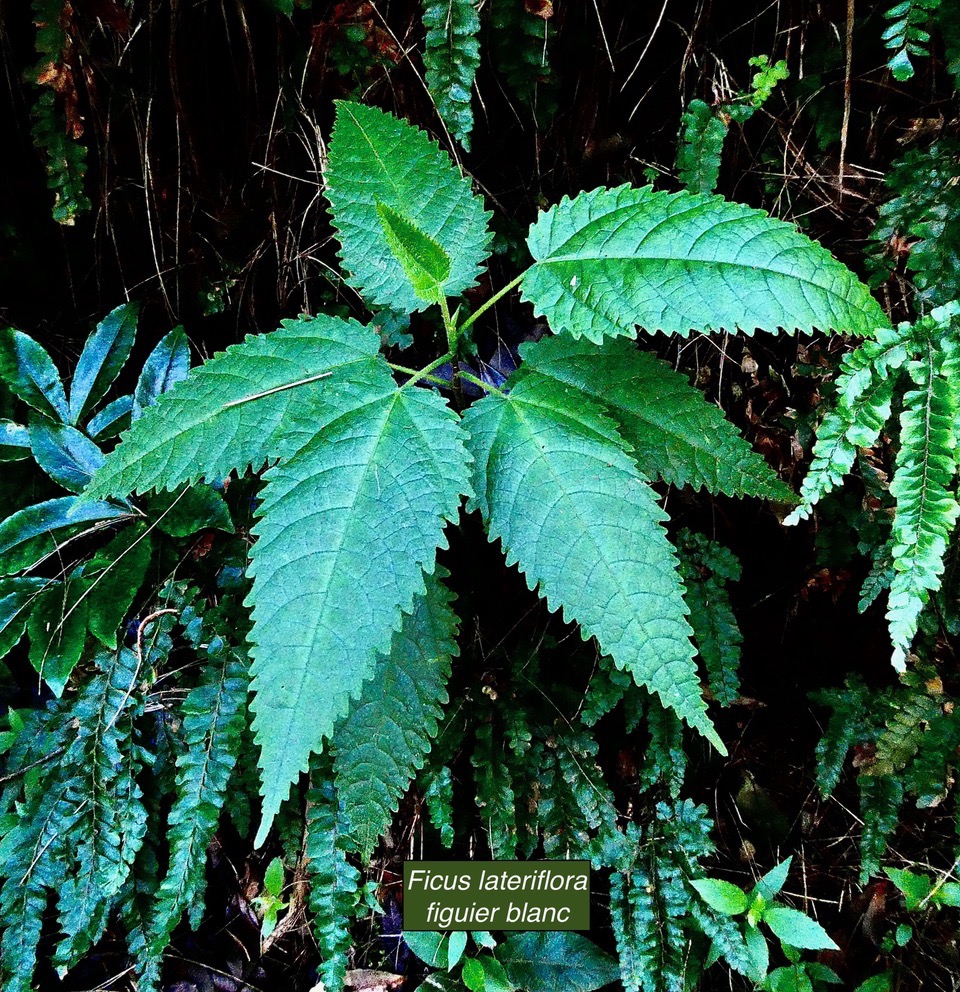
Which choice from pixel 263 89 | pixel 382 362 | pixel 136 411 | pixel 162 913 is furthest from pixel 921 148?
pixel 162 913

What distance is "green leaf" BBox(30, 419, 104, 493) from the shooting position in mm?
2340

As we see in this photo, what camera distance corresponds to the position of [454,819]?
2.36m

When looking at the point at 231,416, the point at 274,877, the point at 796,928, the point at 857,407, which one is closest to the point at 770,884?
the point at 796,928

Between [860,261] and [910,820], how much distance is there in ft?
6.13

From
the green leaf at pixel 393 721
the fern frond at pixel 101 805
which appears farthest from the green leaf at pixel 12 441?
the green leaf at pixel 393 721

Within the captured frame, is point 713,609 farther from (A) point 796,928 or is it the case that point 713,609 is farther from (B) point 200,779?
(B) point 200,779

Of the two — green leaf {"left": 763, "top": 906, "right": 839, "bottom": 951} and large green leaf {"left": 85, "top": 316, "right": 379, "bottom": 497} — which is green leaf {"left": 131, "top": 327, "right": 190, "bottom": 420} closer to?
large green leaf {"left": 85, "top": 316, "right": 379, "bottom": 497}

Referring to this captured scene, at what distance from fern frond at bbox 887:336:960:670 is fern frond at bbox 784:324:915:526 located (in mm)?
59

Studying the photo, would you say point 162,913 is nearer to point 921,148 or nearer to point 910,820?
point 910,820

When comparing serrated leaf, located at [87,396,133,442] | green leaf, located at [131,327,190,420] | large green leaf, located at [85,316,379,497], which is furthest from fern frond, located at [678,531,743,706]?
serrated leaf, located at [87,396,133,442]

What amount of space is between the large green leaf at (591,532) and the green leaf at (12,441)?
1.66 meters

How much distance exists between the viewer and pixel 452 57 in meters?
1.97

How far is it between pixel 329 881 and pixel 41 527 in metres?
1.42

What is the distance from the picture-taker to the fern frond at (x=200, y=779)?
2.10 m
